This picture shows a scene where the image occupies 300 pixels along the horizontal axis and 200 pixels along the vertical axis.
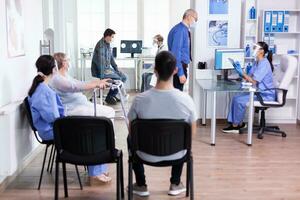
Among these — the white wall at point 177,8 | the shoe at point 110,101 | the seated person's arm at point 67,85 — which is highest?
the white wall at point 177,8

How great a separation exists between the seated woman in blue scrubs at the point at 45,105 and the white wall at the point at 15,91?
0.65ft

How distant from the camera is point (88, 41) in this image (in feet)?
32.1

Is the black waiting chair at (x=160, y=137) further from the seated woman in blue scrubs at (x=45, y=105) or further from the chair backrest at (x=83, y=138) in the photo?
the seated woman in blue scrubs at (x=45, y=105)

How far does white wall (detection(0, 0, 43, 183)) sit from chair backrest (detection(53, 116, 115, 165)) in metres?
0.65

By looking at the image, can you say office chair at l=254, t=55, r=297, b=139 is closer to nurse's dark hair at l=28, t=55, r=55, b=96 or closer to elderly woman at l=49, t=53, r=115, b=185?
elderly woman at l=49, t=53, r=115, b=185

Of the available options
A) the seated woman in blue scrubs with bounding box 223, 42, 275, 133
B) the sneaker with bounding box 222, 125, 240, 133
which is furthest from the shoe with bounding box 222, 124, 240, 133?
the seated woman in blue scrubs with bounding box 223, 42, 275, 133

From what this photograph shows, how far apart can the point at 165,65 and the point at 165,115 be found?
0.36 meters

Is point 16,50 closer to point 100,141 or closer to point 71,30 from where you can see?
point 100,141

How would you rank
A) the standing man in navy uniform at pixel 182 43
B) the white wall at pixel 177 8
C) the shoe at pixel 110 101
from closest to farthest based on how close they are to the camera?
the standing man in navy uniform at pixel 182 43 → the shoe at pixel 110 101 → the white wall at pixel 177 8

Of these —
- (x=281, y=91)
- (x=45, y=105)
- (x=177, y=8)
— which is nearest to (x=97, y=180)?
(x=45, y=105)

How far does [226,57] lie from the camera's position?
5789 mm

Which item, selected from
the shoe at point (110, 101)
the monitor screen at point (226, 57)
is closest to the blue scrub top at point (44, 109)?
the monitor screen at point (226, 57)

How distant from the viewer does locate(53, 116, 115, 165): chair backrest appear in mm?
2764

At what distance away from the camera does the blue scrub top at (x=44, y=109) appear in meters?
3.35
